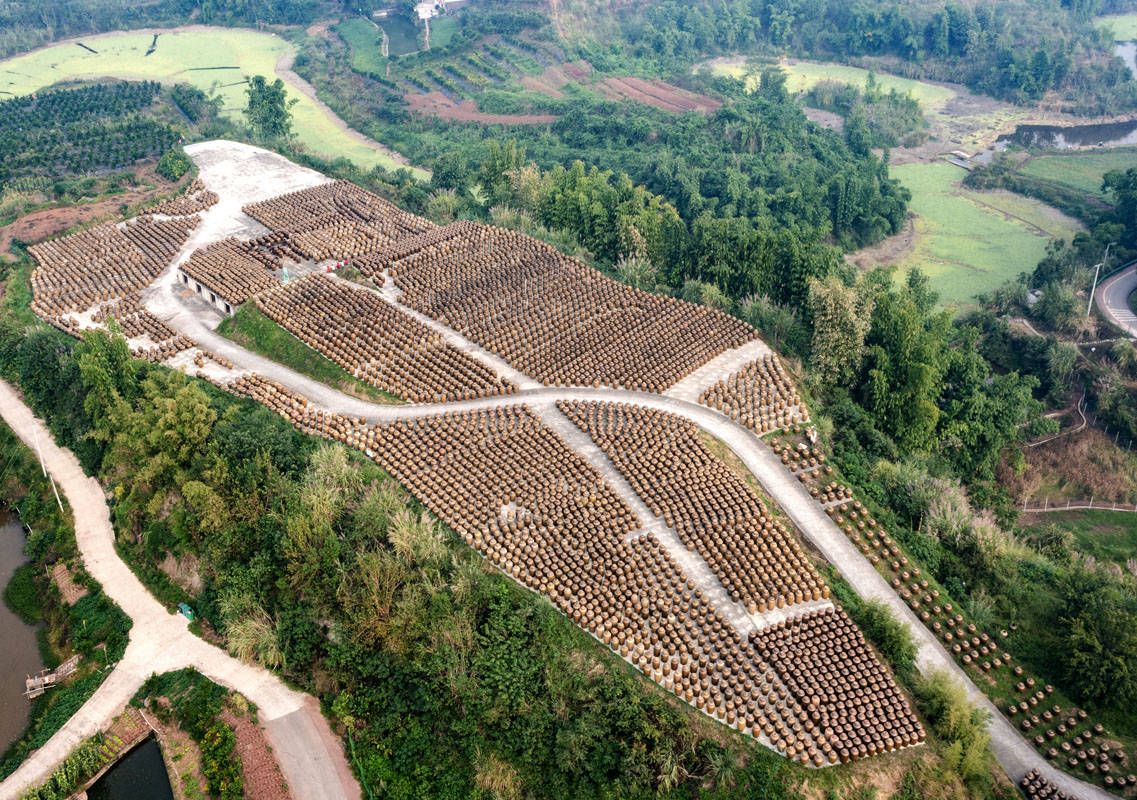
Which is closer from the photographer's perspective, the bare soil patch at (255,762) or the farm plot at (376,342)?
the bare soil patch at (255,762)

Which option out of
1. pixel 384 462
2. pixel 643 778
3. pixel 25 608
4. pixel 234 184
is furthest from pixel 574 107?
pixel 643 778

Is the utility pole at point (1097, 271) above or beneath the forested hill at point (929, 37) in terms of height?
beneath

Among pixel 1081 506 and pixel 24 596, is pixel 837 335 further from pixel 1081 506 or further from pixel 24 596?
pixel 24 596

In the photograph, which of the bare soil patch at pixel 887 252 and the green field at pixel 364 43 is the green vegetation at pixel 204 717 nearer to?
the bare soil patch at pixel 887 252

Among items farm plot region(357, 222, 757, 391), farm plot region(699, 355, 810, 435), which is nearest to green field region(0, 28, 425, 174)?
farm plot region(357, 222, 757, 391)

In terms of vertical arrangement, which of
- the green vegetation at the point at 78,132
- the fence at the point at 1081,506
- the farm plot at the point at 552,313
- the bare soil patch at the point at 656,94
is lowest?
the fence at the point at 1081,506

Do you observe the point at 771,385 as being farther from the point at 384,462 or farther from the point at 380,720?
the point at 380,720

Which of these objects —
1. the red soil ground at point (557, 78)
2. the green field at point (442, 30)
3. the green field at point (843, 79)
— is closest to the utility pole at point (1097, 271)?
the green field at point (843, 79)
